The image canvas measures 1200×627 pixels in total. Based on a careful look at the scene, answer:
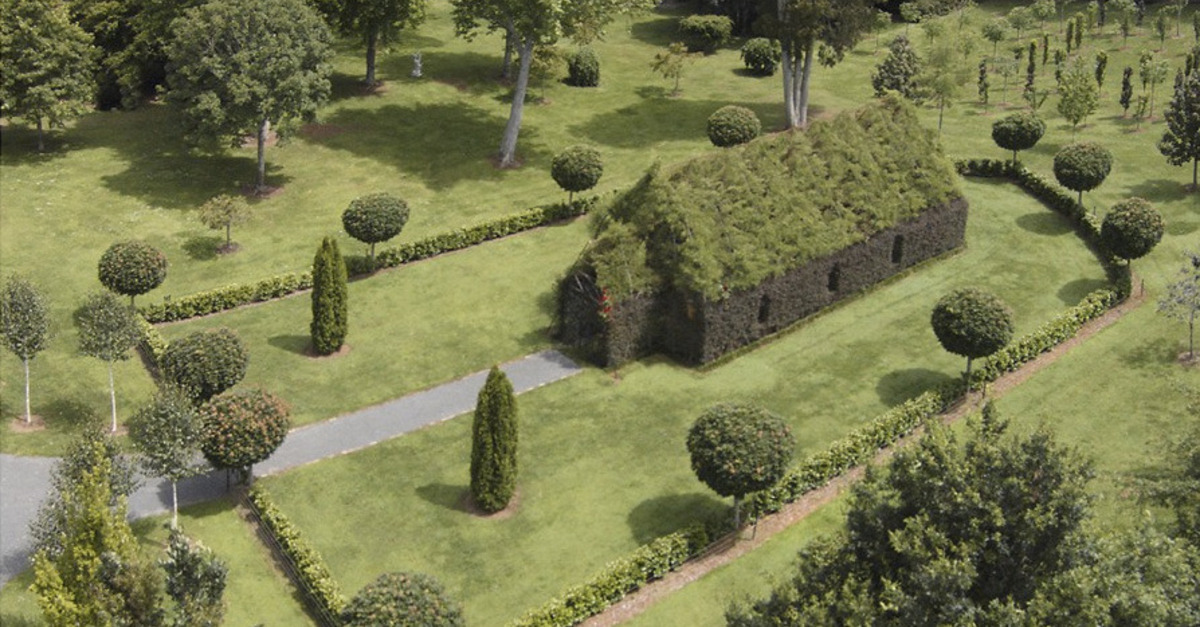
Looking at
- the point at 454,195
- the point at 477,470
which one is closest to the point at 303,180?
the point at 454,195

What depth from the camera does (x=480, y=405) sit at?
123ft

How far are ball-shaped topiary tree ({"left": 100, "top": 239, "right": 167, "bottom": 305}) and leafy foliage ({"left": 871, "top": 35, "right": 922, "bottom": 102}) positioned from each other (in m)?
39.1

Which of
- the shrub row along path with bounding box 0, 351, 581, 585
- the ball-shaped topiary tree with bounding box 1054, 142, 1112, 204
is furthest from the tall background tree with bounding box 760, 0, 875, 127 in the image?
the shrub row along path with bounding box 0, 351, 581, 585

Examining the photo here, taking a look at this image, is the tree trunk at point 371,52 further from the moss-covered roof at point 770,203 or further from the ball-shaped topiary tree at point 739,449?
the ball-shaped topiary tree at point 739,449

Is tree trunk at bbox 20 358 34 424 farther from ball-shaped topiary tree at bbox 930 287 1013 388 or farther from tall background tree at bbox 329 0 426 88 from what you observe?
ball-shaped topiary tree at bbox 930 287 1013 388

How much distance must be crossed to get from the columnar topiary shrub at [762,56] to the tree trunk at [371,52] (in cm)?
2217

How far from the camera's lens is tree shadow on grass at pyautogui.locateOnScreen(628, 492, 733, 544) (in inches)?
1515

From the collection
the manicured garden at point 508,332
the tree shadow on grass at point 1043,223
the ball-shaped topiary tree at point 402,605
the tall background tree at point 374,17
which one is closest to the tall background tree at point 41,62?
the manicured garden at point 508,332

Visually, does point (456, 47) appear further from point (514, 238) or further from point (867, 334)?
point (867, 334)

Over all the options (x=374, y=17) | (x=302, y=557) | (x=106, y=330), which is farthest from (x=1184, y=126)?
(x=106, y=330)

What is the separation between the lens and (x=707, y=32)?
82.9 metres

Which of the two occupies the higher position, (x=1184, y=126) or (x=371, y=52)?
(x=1184, y=126)

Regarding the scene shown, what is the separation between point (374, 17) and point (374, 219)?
21584 mm

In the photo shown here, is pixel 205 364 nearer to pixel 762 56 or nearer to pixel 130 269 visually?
pixel 130 269
